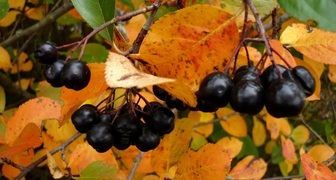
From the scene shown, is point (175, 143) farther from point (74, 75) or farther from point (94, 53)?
point (94, 53)

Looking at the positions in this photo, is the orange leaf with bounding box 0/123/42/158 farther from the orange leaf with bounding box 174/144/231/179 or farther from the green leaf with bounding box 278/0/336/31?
the green leaf with bounding box 278/0/336/31

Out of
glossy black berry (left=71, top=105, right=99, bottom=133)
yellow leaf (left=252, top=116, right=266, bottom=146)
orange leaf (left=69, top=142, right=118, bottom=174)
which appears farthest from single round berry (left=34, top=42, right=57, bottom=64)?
yellow leaf (left=252, top=116, right=266, bottom=146)

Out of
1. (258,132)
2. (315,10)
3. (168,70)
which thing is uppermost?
(315,10)

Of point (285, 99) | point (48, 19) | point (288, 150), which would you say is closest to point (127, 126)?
point (285, 99)

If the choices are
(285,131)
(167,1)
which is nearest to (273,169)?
(285,131)

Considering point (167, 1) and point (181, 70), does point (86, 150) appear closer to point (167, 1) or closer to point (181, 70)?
point (167, 1)

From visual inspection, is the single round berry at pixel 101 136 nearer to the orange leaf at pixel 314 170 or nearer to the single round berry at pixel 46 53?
the single round berry at pixel 46 53
